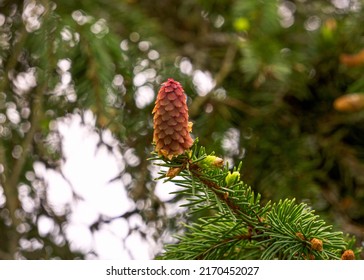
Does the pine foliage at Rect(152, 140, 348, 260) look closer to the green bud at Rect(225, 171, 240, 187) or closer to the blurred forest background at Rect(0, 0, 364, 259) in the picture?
the green bud at Rect(225, 171, 240, 187)

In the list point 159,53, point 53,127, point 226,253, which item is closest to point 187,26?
point 159,53

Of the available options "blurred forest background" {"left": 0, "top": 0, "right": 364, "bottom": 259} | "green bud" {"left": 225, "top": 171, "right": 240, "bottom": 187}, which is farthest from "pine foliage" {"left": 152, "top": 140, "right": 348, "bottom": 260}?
"blurred forest background" {"left": 0, "top": 0, "right": 364, "bottom": 259}

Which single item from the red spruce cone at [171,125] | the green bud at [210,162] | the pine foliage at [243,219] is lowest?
the pine foliage at [243,219]

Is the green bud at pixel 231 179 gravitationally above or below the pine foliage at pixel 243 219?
above

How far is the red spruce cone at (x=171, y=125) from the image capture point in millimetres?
493

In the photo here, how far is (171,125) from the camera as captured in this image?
492 millimetres

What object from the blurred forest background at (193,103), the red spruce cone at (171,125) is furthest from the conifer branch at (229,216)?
the blurred forest background at (193,103)

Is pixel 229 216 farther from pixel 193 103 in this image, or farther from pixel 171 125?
pixel 193 103

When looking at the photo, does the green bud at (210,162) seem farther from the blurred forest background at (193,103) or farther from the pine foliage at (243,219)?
the blurred forest background at (193,103)

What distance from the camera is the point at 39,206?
4.05 feet

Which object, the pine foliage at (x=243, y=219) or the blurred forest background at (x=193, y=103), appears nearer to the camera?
the pine foliage at (x=243, y=219)

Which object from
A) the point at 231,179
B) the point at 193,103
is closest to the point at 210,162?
the point at 231,179

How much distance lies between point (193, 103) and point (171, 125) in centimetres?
58

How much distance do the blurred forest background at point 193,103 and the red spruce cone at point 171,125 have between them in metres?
0.41
